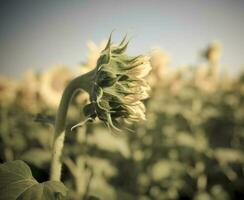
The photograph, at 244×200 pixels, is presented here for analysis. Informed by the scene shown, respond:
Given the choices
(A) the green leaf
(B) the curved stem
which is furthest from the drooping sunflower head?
(A) the green leaf

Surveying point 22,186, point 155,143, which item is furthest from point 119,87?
point 155,143

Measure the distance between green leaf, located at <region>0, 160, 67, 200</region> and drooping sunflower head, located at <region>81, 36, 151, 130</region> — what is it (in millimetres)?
306

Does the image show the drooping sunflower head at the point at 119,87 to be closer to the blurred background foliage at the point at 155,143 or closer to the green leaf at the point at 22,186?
the green leaf at the point at 22,186

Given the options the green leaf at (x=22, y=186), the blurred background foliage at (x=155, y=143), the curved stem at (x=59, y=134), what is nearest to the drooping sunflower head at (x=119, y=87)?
the curved stem at (x=59, y=134)

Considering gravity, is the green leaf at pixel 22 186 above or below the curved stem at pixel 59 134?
below

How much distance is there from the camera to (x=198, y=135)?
4.91 m

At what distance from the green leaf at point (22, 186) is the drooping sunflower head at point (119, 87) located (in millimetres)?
306

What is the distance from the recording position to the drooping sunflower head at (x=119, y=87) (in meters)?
1.42

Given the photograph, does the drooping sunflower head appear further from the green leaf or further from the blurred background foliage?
the blurred background foliage

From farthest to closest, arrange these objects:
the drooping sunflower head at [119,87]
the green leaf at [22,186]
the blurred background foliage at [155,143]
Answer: the blurred background foliage at [155,143] < the drooping sunflower head at [119,87] < the green leaf at [22,186]

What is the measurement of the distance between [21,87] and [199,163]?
238cm

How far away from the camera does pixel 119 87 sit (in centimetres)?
143

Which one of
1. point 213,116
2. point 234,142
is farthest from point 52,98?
point 234,142

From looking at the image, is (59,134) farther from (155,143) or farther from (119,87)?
(155,143)
